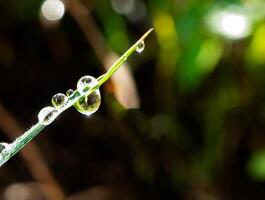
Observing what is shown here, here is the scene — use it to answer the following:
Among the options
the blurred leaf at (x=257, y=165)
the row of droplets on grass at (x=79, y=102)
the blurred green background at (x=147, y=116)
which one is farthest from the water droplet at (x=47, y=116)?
the blurred leaf at (x=257, y=165)

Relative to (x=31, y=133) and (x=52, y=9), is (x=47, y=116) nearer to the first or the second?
(x=31, y=133)

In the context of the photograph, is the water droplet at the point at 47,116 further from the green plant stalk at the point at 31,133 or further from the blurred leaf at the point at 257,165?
the blurred leaf at the point at 257,165

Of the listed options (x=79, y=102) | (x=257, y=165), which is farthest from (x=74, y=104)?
(x=257, y=165)

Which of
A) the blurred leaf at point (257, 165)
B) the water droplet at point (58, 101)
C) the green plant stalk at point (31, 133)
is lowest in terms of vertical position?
the green plant stalk at point (31, 133)

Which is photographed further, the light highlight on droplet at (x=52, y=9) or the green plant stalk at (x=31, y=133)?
the light highlight on droplet at (x=52, y=9)

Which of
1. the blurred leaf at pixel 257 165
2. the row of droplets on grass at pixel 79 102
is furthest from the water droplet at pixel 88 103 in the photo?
the blurred leaf at pixel 257 165

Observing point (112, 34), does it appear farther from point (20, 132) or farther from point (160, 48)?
point (20, 132)

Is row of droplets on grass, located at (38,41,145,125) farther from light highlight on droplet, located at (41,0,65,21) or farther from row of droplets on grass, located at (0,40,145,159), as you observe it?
light highlight on droplet, located at (41,0,65,21)

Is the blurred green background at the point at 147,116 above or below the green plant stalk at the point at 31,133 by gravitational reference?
above
